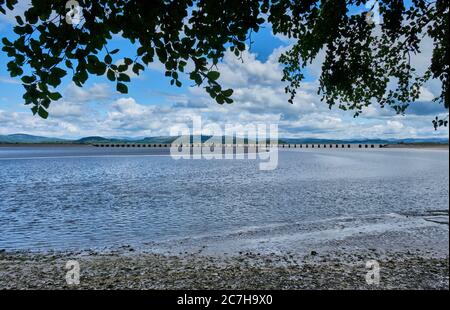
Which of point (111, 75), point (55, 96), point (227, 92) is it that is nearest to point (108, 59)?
point (111, 75)

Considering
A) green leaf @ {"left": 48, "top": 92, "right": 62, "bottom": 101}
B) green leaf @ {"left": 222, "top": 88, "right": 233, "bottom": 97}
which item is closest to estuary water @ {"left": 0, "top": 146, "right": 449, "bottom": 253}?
green leaf @ {"left": 222, "top": 88, "right": 233, "bottom": 97}

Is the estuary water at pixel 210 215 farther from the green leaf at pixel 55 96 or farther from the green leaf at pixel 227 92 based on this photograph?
the green leaf at pixel 55 96

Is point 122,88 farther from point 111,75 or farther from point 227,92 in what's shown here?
point 227,92

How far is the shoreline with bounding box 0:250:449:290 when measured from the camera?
9.77 metres

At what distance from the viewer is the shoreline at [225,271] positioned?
384 inches

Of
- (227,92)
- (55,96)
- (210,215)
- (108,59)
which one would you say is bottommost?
(210,215)

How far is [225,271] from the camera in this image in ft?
35.6

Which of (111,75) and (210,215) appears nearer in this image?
(111,75)

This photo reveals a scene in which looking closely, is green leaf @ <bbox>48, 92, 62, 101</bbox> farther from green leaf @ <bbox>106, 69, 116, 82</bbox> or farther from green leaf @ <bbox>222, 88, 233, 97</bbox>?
green leaf @ <bbox>222, 88, 233, 97</bbox>

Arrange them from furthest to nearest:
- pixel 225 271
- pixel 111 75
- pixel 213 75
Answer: pixel 225 271 < pixel 213 75 < pixel 111 75

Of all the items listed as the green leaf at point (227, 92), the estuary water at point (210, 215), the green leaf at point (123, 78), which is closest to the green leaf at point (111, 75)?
the green leaf at point (123, 78)

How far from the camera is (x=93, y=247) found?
581 inches

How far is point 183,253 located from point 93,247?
3.82 meters
